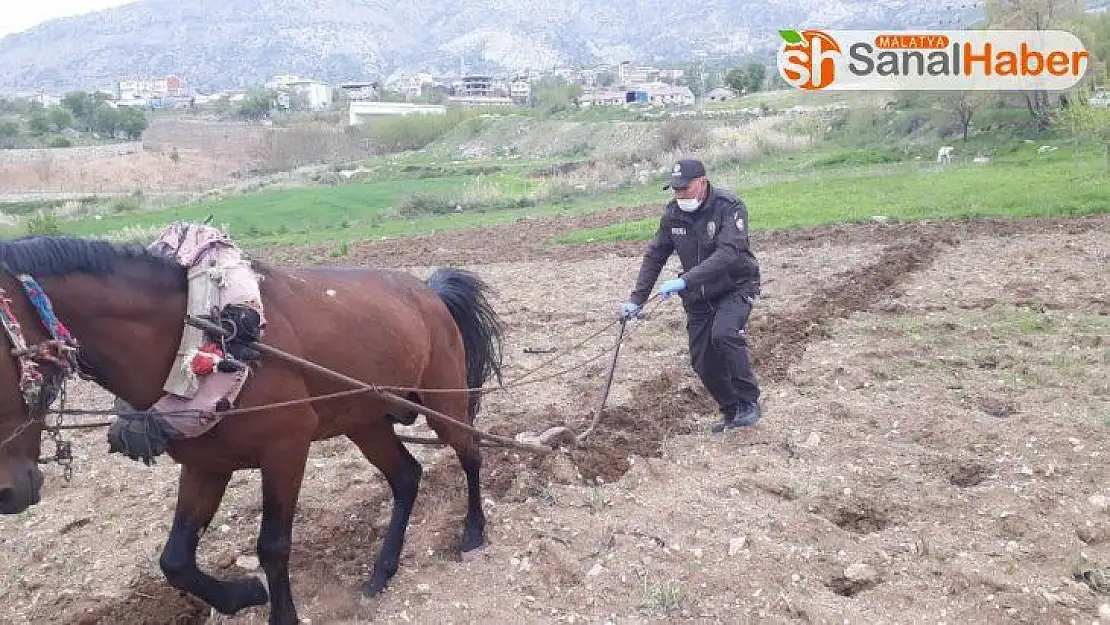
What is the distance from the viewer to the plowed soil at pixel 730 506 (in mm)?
4348

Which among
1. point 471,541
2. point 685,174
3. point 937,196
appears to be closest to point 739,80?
point 937,196

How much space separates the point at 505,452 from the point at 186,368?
312 centimetres

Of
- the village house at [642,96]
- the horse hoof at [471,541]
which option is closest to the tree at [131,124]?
the village house at [642,96]

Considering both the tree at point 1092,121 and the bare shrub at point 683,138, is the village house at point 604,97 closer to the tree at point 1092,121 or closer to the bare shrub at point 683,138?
the bare shrub at point 683,138

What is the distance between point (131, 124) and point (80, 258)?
101 m

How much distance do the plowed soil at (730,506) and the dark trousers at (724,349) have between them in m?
0.34

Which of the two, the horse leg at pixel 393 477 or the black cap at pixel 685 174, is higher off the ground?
the black cap at pixel 685 174

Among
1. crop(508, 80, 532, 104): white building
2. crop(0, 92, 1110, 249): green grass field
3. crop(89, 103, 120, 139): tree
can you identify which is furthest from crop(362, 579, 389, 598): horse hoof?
crop(508, 80, 532, 104): white building

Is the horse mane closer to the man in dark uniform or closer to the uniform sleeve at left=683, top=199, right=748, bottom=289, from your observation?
the man in dark uniform

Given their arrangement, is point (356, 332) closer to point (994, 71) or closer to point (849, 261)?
point (849, 261)

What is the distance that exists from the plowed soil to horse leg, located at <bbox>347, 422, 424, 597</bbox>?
14cm

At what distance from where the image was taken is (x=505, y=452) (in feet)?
20.8

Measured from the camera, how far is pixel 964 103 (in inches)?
1292

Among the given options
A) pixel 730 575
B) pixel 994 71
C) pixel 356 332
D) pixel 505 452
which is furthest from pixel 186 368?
pixel 994 71
